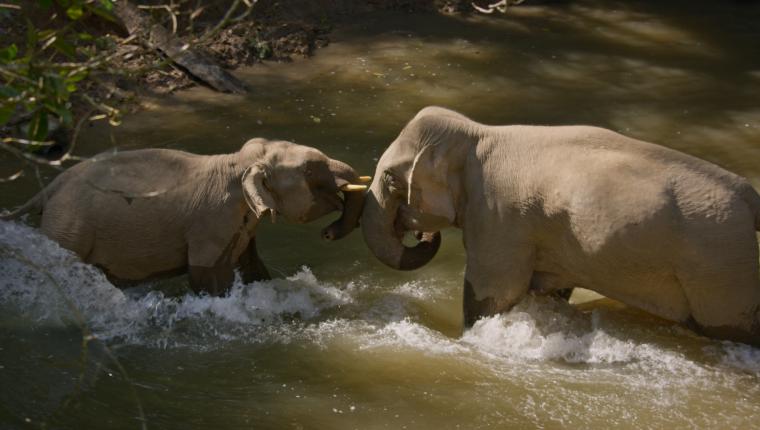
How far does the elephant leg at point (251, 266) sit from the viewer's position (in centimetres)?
733

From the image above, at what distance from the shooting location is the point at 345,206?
7.00 meters

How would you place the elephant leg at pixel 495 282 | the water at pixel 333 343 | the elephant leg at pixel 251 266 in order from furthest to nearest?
the elephant leg at pixel 251 266 < the elephant leg at pixel 495 282 < the water at pixel 333 343

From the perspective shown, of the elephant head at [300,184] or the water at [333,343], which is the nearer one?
the water at [333,343]

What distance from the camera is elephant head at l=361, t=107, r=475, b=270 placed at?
6680 millimetres

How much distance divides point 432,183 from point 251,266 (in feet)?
4.82

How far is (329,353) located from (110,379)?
1274mm

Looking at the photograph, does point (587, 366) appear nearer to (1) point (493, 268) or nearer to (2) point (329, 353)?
(1) point (493, 268)

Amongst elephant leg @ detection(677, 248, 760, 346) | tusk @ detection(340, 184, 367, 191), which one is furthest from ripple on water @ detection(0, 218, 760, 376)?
tusk @ detection(340, 184, 367, 191)

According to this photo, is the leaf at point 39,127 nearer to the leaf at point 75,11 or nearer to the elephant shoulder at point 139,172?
the leaf at point 75,11

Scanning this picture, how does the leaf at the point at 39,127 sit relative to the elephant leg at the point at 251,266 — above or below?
above

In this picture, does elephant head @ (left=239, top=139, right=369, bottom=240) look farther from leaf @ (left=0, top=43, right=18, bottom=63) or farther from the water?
leaf @ (left=0, top=43, right=18, bottom=63)

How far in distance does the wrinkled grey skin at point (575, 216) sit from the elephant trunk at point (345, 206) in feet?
0.28

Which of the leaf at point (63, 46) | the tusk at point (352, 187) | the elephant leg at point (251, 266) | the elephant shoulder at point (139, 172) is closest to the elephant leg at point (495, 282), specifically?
the tusk at point (352, 187)

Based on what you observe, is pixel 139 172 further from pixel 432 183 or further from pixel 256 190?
pixel 432 183
